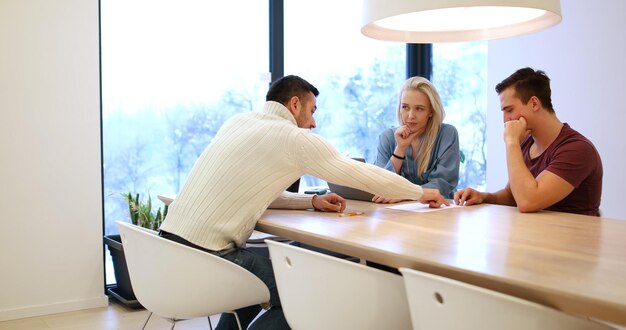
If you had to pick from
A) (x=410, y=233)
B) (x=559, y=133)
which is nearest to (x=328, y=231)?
(x=410, y=233)

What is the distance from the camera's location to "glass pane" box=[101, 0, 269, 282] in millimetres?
4211

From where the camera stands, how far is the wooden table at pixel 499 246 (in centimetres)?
125

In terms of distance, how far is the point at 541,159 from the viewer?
260 centimetres

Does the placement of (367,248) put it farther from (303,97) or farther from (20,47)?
(20,47)

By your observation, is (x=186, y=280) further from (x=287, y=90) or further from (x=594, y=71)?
(x=594, y=71)

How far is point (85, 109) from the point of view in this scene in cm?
391

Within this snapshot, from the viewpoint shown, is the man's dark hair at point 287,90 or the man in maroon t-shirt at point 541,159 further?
the man's dark hair at point 287,90

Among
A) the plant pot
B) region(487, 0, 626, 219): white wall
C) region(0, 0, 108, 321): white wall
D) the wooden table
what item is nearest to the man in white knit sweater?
the wooden table

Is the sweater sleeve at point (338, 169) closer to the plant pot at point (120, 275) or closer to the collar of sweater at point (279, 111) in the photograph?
the collar of sweater at point (279, 111)

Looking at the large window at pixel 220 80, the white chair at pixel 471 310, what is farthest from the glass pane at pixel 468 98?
the white chair at pixel 471 310

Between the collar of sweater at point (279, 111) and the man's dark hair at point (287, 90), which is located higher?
the man's dark hair at point (287, 90)

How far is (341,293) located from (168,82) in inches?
121

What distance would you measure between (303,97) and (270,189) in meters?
0.48

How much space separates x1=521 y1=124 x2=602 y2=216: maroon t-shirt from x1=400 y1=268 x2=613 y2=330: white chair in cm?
112
